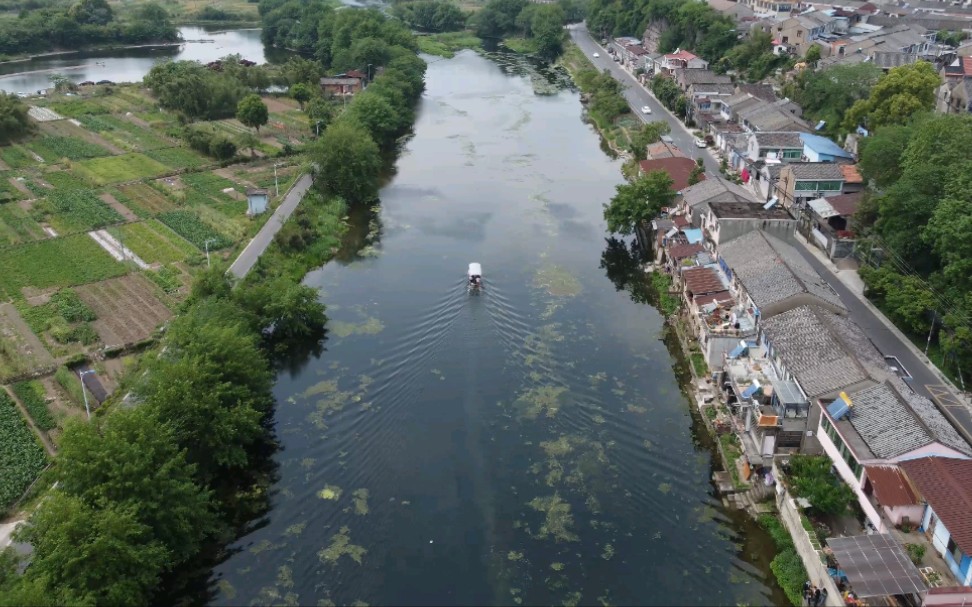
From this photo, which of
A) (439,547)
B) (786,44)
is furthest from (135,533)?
(786,44)

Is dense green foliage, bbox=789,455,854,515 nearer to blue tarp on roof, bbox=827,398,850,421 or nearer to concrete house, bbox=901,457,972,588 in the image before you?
blue tarp on roof, bbox=827,398,850,421

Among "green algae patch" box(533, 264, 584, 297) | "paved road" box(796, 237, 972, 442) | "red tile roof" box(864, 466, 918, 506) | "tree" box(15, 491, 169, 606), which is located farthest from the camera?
"green algae patch" box(533, 264, 584, 297)

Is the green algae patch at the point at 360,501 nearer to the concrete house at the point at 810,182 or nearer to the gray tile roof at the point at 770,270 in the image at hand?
the gray tile roof at the point at 770,270

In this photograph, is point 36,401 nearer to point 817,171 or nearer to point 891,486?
A: point 891,486

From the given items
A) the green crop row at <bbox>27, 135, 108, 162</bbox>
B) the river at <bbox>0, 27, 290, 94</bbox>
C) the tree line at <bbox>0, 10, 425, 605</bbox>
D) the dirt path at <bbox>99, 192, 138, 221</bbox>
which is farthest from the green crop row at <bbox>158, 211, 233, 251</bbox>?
the river at <bbox>0, 27, 290, 94</bbox>

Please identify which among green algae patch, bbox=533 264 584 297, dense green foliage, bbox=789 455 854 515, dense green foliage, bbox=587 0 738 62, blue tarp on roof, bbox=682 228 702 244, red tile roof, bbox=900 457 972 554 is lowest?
green algae patch, bbox=533 264 584 297

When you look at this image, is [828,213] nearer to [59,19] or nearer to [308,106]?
[308,106]
